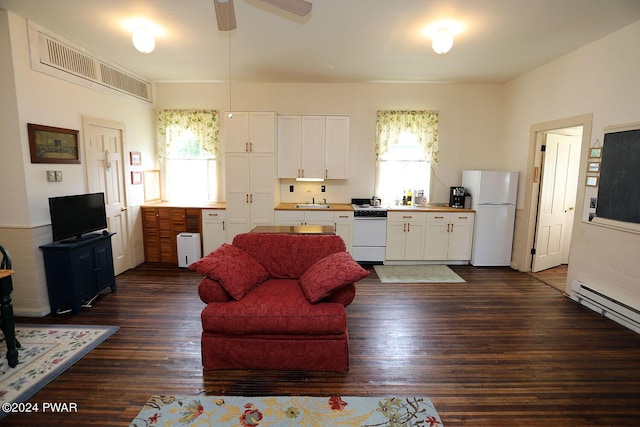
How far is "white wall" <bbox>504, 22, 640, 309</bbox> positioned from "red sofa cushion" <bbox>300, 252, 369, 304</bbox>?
9.44 ft

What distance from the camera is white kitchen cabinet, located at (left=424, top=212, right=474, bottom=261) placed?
5.04 metres

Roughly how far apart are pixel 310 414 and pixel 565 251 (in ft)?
17.4

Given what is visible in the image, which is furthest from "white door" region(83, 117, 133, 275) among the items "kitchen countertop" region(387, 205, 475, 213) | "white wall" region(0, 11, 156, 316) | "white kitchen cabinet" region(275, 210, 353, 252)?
"kitchen countertop" region(387, 205, 475, 213)

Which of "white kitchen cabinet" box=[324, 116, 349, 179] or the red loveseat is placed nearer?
the red loveseat

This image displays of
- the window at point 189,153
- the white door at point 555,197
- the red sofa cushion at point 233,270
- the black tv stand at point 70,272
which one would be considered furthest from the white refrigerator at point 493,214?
the black tv stand at point 70,272

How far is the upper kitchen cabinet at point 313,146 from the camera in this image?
206 inches

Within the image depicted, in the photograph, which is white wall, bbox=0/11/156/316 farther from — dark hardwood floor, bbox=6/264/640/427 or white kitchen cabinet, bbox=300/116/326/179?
white kitchen cabinet, bbox=300/116/326/179

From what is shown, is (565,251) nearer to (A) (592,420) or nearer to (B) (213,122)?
(A) (592,420)

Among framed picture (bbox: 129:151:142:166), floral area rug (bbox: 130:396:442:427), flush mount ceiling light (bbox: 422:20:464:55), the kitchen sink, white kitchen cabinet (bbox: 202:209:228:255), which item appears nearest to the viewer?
floral area rug (bbox: 130:396:442:427)

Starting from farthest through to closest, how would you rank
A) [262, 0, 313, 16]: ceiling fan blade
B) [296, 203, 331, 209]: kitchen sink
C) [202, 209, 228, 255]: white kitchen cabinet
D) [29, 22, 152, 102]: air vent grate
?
[296, 203, 331, 209]: kitchen sink < [202, 209, 228, 255]: white kitchen cabinet < [29, 22, 152, 102]: air vent grate < [262, 0, 313, 16]: ceiling fan blade

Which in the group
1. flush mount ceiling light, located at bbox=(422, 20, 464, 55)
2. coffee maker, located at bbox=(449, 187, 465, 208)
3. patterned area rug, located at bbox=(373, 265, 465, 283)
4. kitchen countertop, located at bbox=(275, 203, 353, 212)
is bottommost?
patterned area rug, located at bbox=(373, 265, 465, 283)

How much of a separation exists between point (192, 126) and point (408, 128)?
379 centimetres

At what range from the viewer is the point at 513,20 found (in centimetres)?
303

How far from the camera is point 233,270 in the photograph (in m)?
2.56
